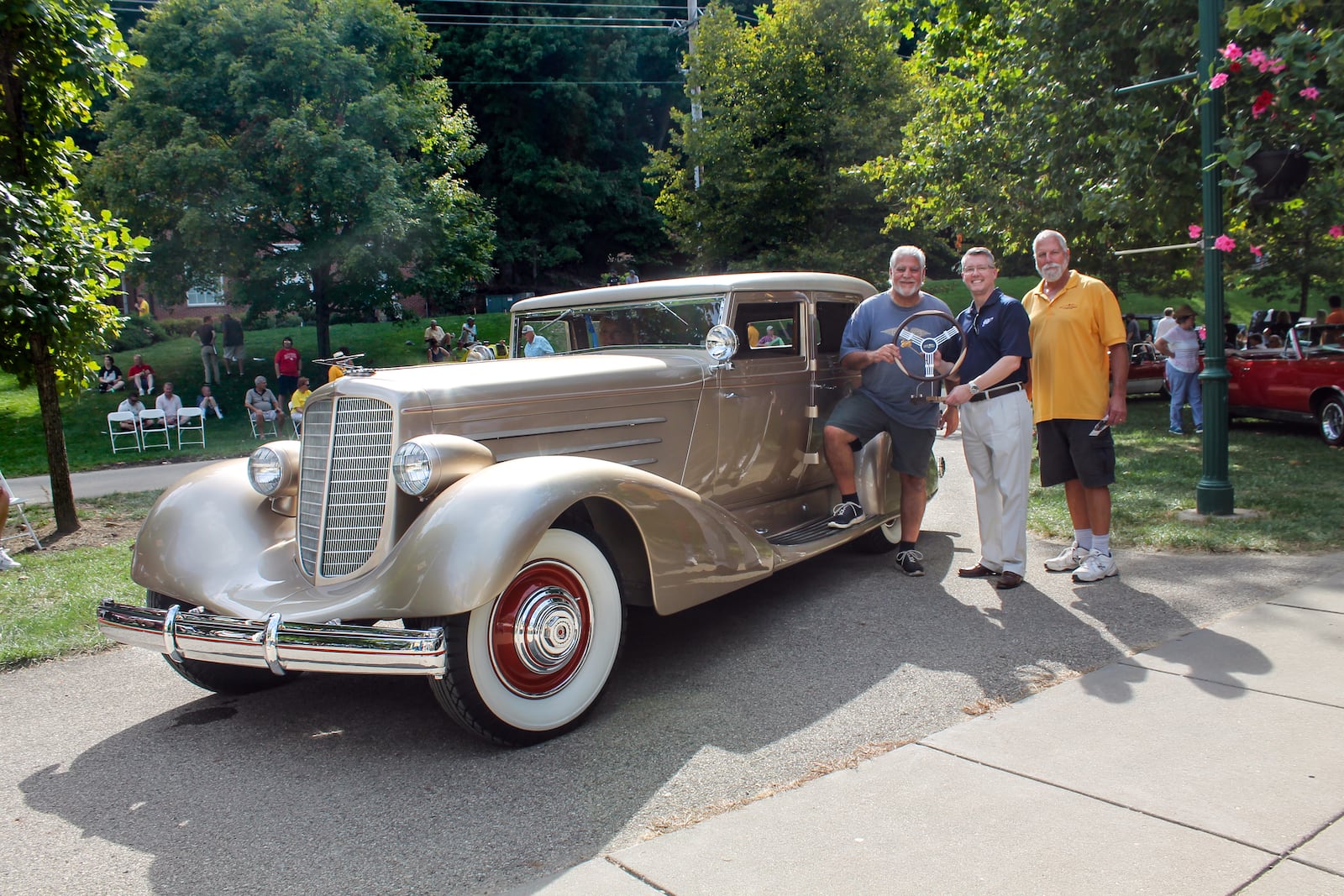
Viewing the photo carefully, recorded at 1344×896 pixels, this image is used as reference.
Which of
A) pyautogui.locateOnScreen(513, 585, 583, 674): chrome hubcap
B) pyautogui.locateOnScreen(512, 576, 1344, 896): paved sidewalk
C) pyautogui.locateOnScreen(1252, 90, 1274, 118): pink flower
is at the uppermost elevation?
pyautogui.locateOnScreen(1252, 90, 1274, 118): pink flower

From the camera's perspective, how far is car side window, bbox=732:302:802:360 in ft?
17.7

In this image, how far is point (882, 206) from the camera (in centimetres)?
2144

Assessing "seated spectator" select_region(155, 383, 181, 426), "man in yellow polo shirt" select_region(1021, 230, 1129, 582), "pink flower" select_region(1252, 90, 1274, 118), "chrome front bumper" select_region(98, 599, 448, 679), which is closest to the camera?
"chrome front bumper" select_region(98, 599, 448, 679)

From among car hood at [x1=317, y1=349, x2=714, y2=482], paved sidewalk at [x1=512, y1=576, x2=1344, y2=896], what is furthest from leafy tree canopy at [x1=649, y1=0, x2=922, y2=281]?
paved sidewalk at [x1=512, y1=576, x2=1344, y2=896]

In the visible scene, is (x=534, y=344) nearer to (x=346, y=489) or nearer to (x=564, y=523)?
(x=346, y=489)

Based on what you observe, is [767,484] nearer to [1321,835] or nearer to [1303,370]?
[1321,835]

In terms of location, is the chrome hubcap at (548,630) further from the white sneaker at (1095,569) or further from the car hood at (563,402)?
the white sneaker at (1095,569)

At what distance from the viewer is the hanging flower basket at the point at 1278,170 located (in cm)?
656

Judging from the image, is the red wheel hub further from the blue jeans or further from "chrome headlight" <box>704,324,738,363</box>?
the blue jeans

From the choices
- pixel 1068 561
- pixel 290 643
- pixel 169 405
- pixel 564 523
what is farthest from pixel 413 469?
pixel 169 405

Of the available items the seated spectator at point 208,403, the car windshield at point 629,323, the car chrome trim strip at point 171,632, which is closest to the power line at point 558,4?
the seated spectator at point 208,403

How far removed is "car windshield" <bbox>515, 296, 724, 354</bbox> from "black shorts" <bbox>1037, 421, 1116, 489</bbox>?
6.51 ft

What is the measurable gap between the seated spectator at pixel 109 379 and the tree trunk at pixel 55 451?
12.6 meters

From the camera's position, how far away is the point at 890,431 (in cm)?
573
